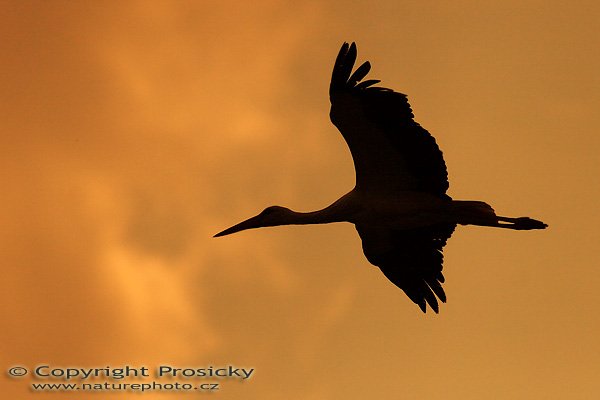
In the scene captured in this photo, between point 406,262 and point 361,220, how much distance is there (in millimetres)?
1944

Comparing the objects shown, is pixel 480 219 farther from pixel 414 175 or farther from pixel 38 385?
pixel 38 385

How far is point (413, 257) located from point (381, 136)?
316 centimetres

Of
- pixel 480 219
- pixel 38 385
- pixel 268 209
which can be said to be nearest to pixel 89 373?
pixel 38 385

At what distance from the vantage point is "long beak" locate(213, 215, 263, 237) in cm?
2177

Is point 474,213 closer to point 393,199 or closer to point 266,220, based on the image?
point 393,199

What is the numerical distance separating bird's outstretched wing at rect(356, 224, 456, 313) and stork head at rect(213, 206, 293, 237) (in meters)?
1.47

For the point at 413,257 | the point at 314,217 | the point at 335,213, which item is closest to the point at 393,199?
the point at 335,213

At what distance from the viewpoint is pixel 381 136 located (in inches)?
789

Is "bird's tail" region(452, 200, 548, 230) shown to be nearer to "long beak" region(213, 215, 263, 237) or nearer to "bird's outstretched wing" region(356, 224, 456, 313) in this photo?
"bird's outstretched wing" region(356, 224, 456, 313)

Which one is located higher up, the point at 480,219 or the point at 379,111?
the point at 379,111

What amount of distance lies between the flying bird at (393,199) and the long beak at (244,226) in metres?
0.02

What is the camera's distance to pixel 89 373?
2131 cm

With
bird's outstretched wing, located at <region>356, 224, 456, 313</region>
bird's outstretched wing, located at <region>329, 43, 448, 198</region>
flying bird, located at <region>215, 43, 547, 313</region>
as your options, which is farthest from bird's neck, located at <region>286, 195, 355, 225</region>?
bird's outstretched wing, located at <region>356, 224, 456, 313</region>

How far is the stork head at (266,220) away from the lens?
21469mm
